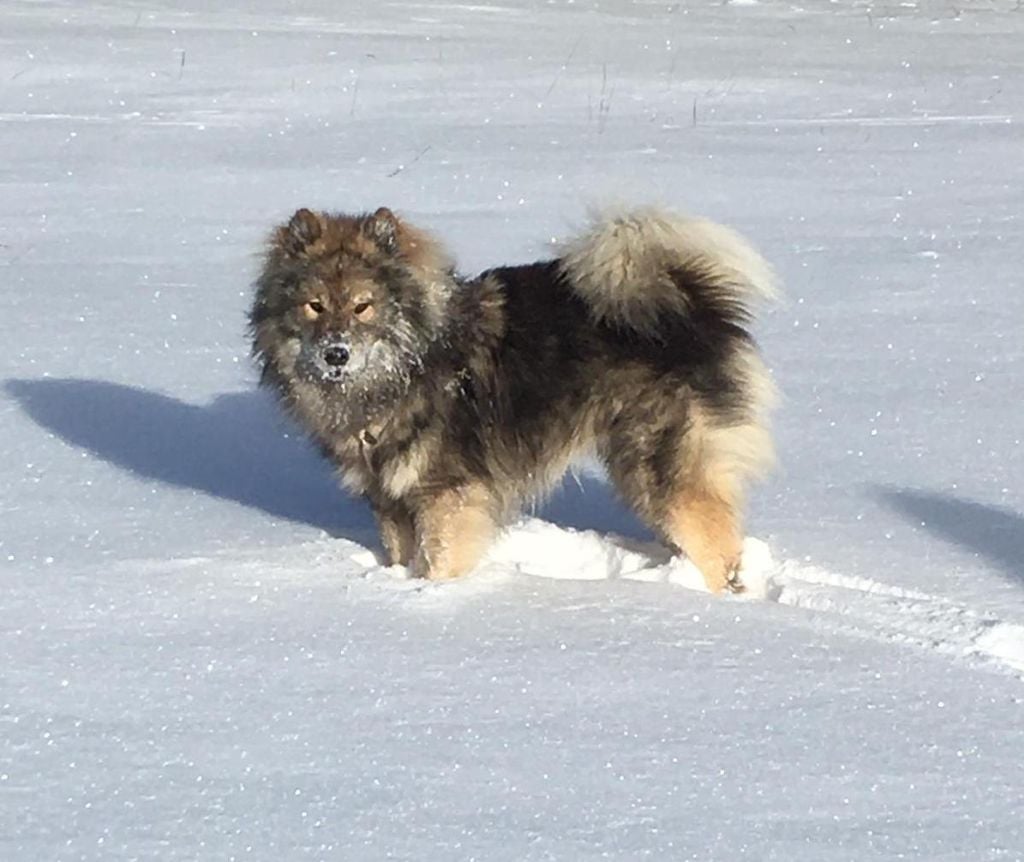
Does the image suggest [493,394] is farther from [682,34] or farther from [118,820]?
[682,34]

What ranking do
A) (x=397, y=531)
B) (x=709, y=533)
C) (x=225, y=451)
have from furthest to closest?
(x=225, y=451) < (x=397, y=531) < (x=709, y=533)

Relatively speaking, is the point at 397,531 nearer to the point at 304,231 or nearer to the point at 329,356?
the point at 329,356

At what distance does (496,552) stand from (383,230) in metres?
0.99

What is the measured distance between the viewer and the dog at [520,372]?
4527 millimetres

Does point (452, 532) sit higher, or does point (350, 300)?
point (350, 300)

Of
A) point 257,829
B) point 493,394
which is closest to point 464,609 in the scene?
point 493,394

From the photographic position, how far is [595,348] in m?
4.61

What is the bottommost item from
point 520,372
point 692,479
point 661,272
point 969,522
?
point 969,522

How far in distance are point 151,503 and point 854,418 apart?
2.46 metres

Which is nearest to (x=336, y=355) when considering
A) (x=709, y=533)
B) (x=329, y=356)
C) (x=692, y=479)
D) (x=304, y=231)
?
(x=329, y=356)

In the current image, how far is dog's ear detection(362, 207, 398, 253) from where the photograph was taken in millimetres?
4590

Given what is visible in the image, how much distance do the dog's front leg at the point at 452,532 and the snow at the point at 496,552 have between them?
0.44ft

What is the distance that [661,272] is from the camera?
453cm

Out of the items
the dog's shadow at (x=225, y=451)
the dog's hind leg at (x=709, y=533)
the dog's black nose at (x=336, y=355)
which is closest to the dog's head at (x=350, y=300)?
the dog's black nose at (x=336, y=355)
